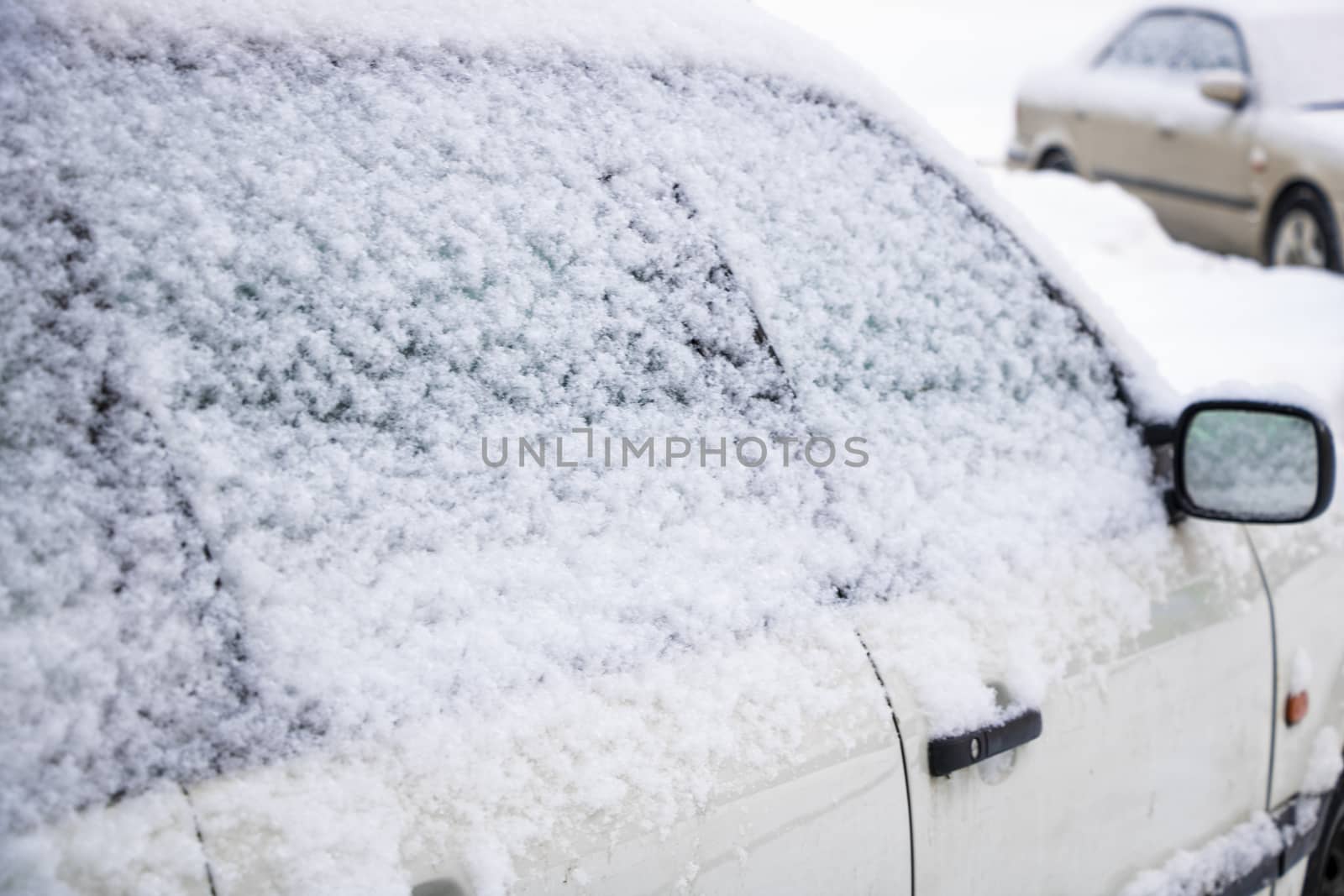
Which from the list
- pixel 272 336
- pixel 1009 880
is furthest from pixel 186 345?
pixel 1009 880

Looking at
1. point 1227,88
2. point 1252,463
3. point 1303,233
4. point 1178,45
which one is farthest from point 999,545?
point 1178,45

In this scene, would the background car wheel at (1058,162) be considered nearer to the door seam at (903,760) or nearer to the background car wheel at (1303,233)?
the background car wheel at (1303,233)

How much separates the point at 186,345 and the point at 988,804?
42.6 inches

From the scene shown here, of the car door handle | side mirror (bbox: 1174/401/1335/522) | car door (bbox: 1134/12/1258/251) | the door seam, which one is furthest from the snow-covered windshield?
the door seam

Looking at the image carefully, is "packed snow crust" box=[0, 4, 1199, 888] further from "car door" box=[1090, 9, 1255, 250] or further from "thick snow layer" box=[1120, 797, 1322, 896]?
"car door" box=[1090, 9, 1255, 250]

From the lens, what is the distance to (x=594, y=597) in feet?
3.99

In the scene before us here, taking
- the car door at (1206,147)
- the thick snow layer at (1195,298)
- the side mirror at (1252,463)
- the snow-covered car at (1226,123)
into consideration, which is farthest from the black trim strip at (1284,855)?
the car door at (1206,147)

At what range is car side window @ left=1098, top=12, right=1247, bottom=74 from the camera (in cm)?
685

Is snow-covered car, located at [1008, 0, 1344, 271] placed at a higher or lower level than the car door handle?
higher

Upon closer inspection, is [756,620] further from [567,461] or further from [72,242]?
[72,242]

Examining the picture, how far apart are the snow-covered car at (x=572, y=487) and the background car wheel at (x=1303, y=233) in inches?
200

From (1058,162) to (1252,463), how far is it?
699 cm

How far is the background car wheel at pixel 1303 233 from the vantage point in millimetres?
6035

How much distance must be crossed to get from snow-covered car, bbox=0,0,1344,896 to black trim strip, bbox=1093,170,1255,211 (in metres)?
5.56
